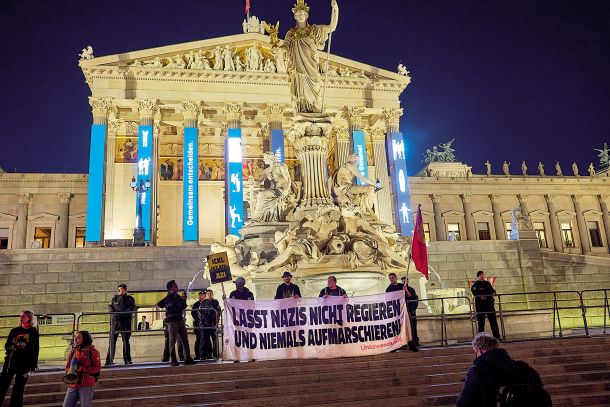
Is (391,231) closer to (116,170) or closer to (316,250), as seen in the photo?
(316,250)

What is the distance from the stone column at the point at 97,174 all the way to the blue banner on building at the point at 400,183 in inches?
803

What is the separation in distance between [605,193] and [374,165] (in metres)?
26.6

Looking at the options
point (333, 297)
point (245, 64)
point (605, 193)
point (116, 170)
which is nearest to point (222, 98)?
point (245, 64)

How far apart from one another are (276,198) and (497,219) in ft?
132

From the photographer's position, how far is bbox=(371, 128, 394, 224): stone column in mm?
39844

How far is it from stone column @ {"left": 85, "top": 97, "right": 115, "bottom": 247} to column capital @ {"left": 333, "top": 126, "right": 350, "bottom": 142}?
663 inches

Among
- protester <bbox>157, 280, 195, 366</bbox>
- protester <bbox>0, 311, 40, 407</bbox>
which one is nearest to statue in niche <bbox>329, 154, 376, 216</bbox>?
protester <bbox>157, 280, 195, 366</bbox>

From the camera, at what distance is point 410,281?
14.4m

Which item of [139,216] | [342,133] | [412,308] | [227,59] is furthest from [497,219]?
[412,308]

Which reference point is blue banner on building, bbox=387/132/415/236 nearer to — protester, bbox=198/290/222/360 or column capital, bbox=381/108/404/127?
column capital, bbox=381/108/404/127

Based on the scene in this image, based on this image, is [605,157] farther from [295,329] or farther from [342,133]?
[295,329]

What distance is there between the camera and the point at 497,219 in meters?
50.3

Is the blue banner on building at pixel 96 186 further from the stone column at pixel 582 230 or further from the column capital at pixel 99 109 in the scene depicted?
the stone column at pixel 582 230

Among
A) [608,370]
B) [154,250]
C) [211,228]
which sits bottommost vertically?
[608,370]
